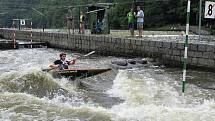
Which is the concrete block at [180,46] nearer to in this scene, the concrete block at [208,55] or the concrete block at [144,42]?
the concrete block at [208,55]

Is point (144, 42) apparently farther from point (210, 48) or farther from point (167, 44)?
point (210, 48)

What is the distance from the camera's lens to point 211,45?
13797 mm

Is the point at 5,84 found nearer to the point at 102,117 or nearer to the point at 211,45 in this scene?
the point at 102,117

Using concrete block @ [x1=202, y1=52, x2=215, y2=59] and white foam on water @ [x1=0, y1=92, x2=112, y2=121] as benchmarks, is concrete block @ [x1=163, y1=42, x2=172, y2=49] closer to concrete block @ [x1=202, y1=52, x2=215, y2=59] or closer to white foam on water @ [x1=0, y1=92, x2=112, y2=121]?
concrete block @ [x1=202, y1=52, x2=215, y2=59]

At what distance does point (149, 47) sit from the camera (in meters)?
16.5

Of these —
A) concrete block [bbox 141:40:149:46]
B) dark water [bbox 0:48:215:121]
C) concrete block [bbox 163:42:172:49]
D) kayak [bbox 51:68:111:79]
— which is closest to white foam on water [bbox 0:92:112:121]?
dark water [bbox 0:48:215:121]

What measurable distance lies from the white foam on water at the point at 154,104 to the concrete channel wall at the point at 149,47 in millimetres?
3098

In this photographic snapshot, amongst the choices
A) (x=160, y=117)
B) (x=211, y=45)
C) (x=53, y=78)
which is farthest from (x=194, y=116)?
(x=211, y=45)

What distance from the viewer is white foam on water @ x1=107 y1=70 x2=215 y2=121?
321 inches

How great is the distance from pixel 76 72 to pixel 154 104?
3603 mm

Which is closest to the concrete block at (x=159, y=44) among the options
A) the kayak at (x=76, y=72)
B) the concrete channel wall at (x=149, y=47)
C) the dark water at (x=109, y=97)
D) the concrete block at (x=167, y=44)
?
the concrete channel wall at (x=149, y=47)

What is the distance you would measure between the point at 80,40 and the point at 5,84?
1050 cm

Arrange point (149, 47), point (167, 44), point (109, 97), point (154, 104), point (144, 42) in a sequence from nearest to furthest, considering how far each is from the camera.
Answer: point (154, 104) → point (109, 97) → point (167, 44) → point (149, 47) → point (144, 42)

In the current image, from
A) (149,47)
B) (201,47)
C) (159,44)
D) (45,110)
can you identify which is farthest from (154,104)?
(149,47)
